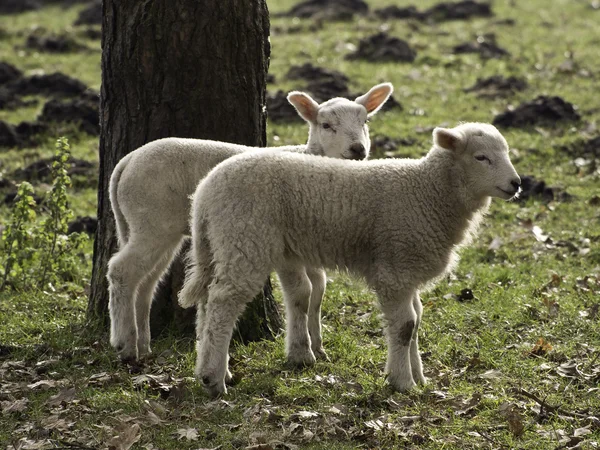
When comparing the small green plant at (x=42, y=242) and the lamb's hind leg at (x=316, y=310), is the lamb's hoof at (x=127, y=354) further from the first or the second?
the small green plant at (x=42, y=242)

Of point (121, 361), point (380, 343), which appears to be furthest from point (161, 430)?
point (380, 343)

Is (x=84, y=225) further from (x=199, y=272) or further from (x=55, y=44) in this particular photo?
(x=55, y=44)

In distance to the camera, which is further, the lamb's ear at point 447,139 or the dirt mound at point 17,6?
the dirt mound at point 17,6

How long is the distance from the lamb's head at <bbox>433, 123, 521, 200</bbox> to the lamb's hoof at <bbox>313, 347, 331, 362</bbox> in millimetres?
1518

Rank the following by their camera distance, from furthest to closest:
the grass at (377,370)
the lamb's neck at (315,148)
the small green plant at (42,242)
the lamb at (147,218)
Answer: the small green plant at (42,242)
the lamb's neck at (315,148)
the lamb at (147,218)
the grass at (377,370)

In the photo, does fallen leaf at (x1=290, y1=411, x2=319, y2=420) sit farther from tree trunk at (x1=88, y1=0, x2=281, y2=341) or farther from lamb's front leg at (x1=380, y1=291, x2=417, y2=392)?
tree trunk at (x1=88, y1=0, x2=281, y2=341)

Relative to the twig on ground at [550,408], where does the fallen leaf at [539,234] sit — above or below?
below

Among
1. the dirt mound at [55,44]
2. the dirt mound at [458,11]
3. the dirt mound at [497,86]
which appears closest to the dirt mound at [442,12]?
the dirt mound at [458,11]

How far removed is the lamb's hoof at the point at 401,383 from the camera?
5617mm

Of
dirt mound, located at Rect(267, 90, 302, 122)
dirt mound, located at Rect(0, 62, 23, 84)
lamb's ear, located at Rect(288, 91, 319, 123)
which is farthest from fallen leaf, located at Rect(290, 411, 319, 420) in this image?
dirt mound, located at Rect(0, 62, 23, 84)

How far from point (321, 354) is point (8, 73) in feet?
37.8

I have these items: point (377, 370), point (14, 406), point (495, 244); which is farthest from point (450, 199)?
point (495, 244)

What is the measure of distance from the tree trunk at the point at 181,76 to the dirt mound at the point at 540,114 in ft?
22.5

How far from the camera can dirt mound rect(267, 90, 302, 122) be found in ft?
43.7
